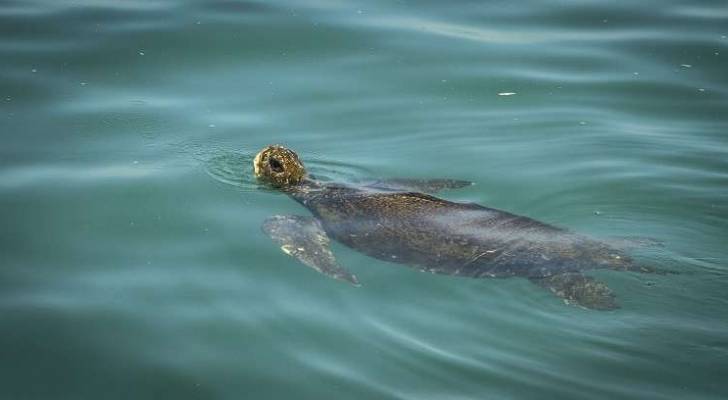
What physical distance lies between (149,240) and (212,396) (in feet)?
7.12

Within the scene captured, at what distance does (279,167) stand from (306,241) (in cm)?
127

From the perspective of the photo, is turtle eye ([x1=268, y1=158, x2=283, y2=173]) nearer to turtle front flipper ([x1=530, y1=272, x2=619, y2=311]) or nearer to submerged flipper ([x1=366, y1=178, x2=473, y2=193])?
submerged flipper ([x1=366, y1=178, x2=473, y2=193])

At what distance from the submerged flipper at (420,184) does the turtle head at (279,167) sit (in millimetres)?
707

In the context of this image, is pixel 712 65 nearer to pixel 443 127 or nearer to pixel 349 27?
pixel 443 127

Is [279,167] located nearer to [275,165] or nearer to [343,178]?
[275,165]

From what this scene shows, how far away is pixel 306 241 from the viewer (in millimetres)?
6777

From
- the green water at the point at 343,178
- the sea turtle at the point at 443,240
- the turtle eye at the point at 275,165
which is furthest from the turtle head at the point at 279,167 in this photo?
the sea turtle at the point at 443,240

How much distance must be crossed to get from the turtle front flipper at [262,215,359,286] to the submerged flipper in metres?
0.80

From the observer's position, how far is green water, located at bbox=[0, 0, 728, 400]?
5398 millimetres

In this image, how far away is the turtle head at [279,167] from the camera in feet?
25.7

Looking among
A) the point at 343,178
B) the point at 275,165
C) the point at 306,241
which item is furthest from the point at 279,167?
the point at 306,241

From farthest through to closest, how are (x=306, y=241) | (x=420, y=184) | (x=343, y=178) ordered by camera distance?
1. (x=343, y=178)
2. (x=420, y=184)
3. (x=306, y=241)

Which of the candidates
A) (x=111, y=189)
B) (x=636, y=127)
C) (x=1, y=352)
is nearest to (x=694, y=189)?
(x=636, y=127)

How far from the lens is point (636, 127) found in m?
9.34
